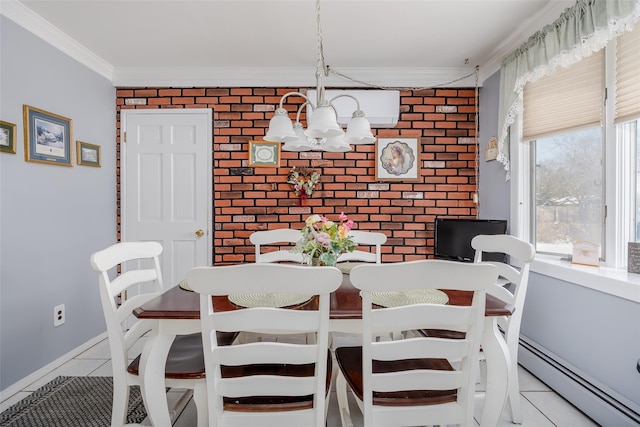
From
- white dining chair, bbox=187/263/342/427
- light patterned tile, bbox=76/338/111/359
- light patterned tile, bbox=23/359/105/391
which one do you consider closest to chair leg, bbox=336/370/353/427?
white dining chair, bbox=187/263/342/427

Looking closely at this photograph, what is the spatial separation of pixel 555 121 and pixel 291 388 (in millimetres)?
2327

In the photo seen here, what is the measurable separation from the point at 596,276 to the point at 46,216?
3.51m

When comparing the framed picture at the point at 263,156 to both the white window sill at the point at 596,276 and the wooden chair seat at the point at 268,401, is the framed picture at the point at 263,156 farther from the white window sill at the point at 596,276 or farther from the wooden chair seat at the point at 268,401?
the white window sill at the point at 596,276

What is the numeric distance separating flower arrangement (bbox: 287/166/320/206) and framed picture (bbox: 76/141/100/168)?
5.55 feet

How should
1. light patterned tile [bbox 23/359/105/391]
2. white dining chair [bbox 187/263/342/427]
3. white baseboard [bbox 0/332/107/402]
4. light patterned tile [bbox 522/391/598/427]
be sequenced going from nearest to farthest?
1. white dining chair [bbox 187/263/342/427]
2. light patterned tile [bbox 522/391/598/427]
3. white baseboard [bbox 0/332/107/402]
4. light patterned tile [bbox 23/359/105/391]

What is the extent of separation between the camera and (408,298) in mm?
1461

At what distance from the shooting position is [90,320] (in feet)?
8.89

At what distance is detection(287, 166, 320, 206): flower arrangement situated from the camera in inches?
118

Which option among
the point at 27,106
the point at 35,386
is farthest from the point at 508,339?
the point at 27,106

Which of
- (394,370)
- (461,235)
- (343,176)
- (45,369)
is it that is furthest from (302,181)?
(45,369)

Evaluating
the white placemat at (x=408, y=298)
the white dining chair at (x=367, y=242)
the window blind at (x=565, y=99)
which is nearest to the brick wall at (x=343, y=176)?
the white dining chair at (x=367, y=242)

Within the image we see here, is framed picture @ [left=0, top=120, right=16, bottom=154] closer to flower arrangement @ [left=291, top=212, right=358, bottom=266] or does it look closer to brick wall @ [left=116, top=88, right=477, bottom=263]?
brick wall @ [left=116, top=88, right=477, bottom=263]

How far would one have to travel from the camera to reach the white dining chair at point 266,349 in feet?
3.31

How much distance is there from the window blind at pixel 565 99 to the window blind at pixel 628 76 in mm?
110
